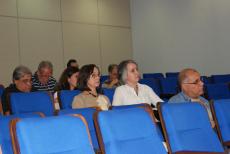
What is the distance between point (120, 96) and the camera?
4.73 metres

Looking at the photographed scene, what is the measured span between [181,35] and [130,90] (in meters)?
7.23

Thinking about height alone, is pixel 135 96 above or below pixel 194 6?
below

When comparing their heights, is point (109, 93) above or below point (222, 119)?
above

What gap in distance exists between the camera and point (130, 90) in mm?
4809

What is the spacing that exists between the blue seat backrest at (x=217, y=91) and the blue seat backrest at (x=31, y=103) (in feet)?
7.09

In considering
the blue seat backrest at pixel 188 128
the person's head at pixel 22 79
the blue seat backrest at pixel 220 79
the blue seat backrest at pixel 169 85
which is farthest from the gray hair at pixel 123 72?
the blue seat backrest at pixel 220 79

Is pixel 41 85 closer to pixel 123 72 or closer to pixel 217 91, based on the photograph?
pixel 123 72

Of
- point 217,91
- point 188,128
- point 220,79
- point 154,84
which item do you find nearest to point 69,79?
point 217,91

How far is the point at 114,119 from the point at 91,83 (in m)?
1.93

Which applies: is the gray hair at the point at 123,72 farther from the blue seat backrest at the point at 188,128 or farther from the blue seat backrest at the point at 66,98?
the blue seat backrest at the point at 188,128

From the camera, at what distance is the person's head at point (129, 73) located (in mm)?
4840

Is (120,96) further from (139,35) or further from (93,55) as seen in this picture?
(139,35)

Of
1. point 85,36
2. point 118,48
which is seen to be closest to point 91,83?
point 85,36

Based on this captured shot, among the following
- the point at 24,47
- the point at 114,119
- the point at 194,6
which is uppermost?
the point at 194,6
